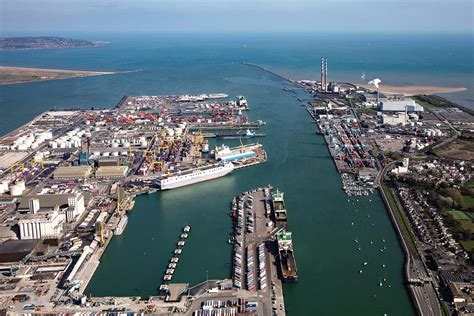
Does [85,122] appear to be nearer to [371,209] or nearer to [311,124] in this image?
[311,124]

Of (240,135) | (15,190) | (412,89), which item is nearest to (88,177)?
(15,190)

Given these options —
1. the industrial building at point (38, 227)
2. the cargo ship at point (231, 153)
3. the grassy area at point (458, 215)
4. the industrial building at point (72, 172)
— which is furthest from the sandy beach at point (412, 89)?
the industrial building at point (38, 227)

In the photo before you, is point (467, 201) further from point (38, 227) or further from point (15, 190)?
point (15, 190)

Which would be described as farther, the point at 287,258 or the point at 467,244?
the point at 467,244

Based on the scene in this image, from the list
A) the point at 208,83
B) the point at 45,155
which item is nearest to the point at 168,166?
the point at 45,155

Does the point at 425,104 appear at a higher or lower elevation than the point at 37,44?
lower

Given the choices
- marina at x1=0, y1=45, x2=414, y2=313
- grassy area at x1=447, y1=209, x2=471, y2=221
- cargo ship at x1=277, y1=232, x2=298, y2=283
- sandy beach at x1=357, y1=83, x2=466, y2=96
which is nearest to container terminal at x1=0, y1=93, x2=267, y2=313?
marina at x1=0, y1=45, x2=414, y2=313
